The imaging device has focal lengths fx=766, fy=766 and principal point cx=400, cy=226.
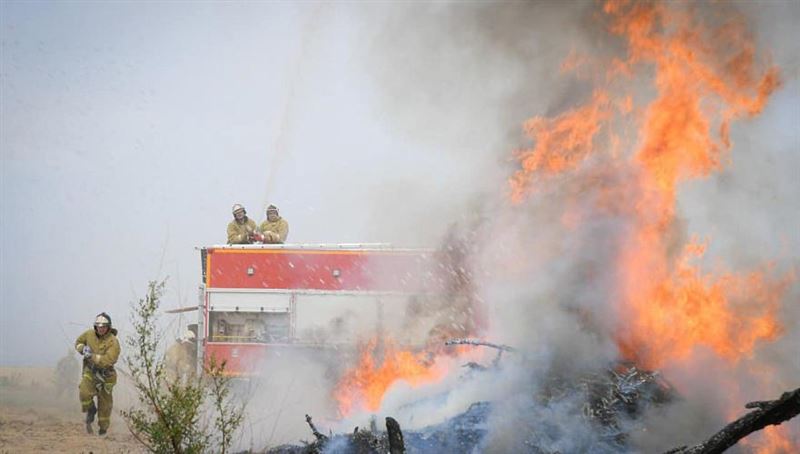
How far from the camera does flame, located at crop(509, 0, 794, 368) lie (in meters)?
9.47

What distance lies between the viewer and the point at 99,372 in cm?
1210

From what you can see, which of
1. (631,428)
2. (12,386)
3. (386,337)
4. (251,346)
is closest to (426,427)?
(631,428)

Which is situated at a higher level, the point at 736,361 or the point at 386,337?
the point at 386,337

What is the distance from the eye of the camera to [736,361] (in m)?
9.28

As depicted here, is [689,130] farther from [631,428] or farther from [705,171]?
[631,428]

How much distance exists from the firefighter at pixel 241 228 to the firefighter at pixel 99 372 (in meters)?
2.79

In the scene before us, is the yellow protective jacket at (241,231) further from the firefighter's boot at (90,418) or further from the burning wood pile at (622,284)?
the firefighter's boot at (90,418)

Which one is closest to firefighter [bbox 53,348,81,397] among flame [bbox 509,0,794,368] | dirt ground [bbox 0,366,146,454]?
dirt ground [bbox 0,366,146,454]

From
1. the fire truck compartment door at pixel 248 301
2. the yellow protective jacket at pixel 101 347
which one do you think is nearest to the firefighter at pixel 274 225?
the fire truck compartment door at pixel 248 301

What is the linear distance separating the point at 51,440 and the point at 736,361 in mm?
9898

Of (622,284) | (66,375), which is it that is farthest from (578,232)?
(66,375)

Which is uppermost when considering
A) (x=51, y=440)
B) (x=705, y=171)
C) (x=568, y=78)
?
(x=568, y=78)

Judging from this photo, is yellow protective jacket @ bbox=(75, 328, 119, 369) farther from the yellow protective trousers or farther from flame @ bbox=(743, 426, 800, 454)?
flame @ bbox=(743, 426, 800, 454)

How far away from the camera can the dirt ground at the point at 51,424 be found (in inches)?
436
